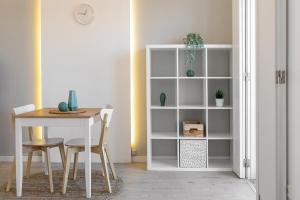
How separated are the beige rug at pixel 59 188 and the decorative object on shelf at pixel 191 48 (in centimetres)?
169

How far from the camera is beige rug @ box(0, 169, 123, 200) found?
11.6 ft

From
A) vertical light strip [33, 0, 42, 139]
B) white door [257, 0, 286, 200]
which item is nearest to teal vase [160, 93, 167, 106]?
vertical light strip [33, 0, 42, 139]

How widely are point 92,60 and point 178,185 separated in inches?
78.3

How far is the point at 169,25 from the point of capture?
496 centimetres

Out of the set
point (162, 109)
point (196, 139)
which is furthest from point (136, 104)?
point (196, 139)

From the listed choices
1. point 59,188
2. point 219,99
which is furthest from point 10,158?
point 219,99

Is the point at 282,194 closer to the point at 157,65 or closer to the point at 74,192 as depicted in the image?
the point at 74,192

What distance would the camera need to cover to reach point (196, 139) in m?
4.55

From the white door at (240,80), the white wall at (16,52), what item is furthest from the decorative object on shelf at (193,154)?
the white wall at (16,52)

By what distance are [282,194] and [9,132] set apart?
382 cm

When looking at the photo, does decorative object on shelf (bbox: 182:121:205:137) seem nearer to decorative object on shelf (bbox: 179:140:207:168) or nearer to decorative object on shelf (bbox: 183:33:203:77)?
decorative object on shelf (bbox: 179:140:207:168)

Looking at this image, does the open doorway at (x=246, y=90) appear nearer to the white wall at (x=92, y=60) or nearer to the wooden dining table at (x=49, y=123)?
the white wall at (x=92, y=60)

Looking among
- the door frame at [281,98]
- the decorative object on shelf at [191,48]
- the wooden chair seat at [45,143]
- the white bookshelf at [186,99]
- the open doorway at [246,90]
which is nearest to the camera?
the door frame at [281,98]

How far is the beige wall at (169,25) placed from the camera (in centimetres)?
491
